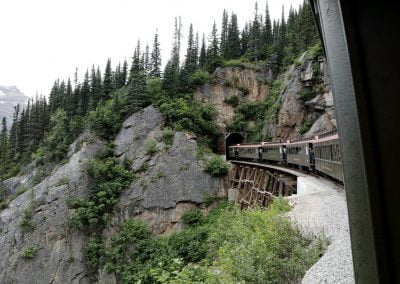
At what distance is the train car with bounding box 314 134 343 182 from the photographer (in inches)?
442

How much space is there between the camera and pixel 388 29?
3.63ft

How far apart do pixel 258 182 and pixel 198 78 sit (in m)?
24.3

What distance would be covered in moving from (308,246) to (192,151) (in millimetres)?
26216

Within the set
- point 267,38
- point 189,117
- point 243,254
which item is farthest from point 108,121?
point 267,38

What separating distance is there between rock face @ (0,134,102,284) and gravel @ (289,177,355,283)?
889 inches

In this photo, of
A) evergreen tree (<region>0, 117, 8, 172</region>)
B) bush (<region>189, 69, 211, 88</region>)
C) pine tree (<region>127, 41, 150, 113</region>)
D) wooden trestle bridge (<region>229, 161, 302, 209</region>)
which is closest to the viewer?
wooden trestle bridge (<region>229, 161, 302, 209</region>)

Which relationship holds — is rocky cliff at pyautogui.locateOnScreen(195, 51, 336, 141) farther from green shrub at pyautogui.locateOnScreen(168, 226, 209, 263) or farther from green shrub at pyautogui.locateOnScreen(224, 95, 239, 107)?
green shrub at pyautogui.locateOnScreen(168, 226, 209, 263)

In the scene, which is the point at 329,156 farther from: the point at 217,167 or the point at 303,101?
the point at 303,101

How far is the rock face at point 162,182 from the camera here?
2898 cm

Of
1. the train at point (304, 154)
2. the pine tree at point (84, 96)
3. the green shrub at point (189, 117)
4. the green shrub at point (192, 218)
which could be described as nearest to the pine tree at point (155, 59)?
the pine tree at point (84, 96)

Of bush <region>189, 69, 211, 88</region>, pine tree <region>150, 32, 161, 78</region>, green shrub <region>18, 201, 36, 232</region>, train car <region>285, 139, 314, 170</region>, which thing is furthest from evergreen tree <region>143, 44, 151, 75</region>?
train car <region>285, 139, 314, 170</region>

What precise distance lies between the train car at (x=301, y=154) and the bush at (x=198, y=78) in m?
26.0

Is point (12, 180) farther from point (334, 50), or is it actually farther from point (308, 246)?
point (334, 50)

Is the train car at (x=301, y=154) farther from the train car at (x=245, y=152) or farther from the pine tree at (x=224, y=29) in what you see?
the pine tree at (x=224, y=29)
